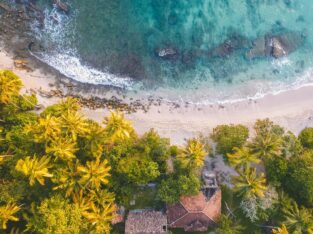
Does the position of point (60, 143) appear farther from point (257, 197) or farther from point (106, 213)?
point (257, 197)

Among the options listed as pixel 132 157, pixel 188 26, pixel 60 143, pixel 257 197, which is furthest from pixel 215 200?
pixel 188 26

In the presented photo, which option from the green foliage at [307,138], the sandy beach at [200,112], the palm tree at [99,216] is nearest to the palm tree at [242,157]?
the sandy beach at [200,112]

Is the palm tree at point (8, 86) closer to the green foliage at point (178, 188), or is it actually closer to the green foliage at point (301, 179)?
the green foliage at point (178, 188)

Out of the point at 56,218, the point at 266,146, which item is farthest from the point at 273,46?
the point at 56,218

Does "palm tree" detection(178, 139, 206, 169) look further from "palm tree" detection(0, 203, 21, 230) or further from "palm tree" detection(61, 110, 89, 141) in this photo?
"palm tree" detection(0, 203, 21, 230)

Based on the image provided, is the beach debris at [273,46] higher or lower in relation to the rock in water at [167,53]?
higher

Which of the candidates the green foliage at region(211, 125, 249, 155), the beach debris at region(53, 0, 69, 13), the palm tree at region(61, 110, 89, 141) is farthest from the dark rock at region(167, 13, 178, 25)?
the palm tree at region(61, 110, 89, 141)

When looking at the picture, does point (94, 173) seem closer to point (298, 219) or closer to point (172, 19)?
point (298, 219)
